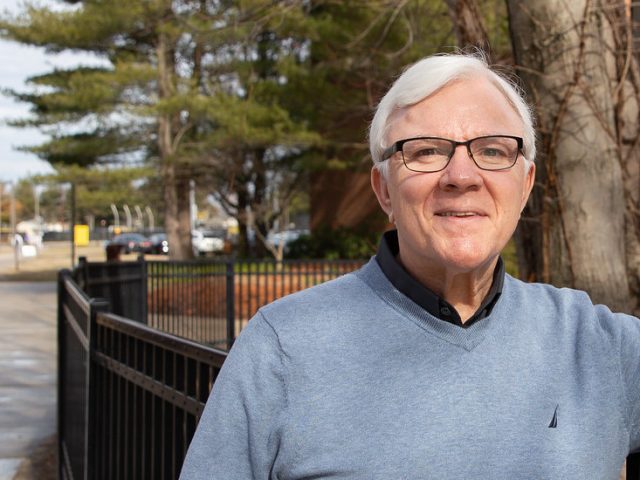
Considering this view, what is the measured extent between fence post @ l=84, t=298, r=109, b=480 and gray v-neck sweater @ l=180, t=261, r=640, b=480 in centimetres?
271

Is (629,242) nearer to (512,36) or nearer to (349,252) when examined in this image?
(512,36)

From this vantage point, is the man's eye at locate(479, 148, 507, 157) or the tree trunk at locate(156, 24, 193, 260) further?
the tree trunk at locate(156, 24, 193, 260)

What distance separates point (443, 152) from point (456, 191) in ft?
0.26

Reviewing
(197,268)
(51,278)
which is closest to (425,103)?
(197,268)

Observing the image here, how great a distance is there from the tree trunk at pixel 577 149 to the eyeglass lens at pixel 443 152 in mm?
3116

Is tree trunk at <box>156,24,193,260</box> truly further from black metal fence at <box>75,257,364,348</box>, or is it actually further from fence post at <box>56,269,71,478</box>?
fence post at <box>56,269,71,478</box>

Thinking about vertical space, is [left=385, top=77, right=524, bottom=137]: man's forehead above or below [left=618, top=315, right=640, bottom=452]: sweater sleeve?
above

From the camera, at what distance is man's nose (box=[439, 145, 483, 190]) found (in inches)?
67.6

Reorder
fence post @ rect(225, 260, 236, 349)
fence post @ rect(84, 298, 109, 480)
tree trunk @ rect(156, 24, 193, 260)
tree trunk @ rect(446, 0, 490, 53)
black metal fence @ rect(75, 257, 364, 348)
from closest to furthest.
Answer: fence post @ rect(84, 298, 109, 480) < tree trunk @ rect(446, 0, 490, 53) < black metal fence @ rect(75, 257, 364, 348) < fence post @ rect(225, 260, 236, 349) < tree trunk @ rect(156, 24, 193, 260)

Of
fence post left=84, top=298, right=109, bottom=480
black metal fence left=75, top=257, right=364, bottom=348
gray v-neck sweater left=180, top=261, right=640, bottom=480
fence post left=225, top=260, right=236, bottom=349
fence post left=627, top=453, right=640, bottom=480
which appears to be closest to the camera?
gray v-neck sweater left=180, top=261, right=640, bottom=480

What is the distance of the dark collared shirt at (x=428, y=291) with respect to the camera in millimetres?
1693

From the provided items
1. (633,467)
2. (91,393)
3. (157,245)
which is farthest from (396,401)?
(157,245)

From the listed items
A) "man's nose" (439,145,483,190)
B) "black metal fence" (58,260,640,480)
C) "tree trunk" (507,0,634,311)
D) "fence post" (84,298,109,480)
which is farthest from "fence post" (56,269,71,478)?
"man's nose" (439,145,483,190)

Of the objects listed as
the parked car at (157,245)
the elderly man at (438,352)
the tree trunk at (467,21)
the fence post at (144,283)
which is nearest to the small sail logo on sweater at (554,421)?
the elderly man at (438,352)
